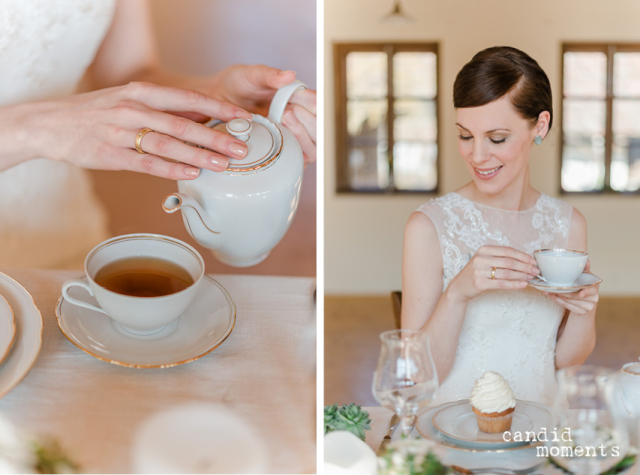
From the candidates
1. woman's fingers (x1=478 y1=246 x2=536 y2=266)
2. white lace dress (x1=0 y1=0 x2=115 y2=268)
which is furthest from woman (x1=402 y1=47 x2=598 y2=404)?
white lace dress (x1=0 y1=0 x2=115 y2=268)

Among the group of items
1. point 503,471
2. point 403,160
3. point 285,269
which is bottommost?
point 503,471

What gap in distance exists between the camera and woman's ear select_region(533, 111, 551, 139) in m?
0.63

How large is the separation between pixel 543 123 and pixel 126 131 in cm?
47

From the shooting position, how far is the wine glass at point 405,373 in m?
0.54

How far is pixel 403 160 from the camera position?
26.6 inches

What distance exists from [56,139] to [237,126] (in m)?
0.27

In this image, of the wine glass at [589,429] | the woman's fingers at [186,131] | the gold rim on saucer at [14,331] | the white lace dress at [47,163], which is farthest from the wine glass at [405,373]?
the white lace dress at [47,163]

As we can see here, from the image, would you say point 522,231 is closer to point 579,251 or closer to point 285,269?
point 579,251

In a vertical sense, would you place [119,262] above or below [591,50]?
below

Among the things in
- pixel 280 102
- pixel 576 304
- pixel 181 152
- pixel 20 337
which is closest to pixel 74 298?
pixel 20 337

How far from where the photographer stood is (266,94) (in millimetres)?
735

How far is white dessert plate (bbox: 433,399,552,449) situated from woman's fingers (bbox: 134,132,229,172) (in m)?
0.35

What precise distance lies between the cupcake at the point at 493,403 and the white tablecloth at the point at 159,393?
0.17 m

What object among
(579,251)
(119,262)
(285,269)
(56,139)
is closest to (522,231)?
(579,251)
